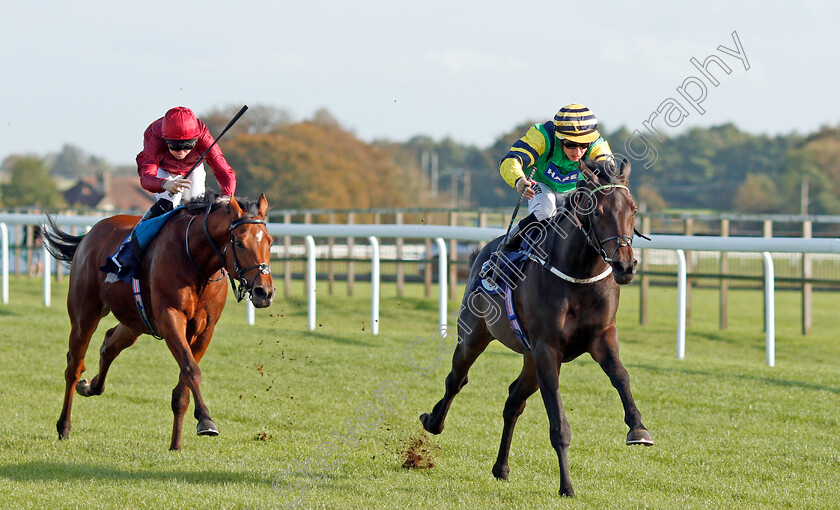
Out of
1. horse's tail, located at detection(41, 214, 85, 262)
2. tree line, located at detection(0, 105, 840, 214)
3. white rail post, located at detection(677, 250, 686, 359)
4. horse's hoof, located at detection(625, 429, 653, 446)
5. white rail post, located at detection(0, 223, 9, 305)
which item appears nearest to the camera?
horse's hoof, located at detection(625, 429, 653, 446)

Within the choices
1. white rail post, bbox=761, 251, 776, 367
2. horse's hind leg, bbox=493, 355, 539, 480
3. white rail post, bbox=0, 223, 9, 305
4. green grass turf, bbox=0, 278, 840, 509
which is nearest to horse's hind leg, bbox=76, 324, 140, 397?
green grass turf, bbox=0, 278, 840, 509

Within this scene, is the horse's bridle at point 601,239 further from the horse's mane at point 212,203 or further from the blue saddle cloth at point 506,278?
the horse's mane at point 212,203

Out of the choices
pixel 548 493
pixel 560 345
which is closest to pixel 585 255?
→ pixel 560 345

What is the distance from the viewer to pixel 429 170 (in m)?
83.9

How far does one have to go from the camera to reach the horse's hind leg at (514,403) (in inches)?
195

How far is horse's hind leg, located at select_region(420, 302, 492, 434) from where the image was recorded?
5227mm

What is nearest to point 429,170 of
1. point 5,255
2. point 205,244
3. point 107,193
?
point 107,193

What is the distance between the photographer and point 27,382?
24.7 feet

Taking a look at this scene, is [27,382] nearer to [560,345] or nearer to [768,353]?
[560,345]

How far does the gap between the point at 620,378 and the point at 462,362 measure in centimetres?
117

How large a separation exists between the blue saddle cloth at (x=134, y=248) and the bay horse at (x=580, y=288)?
7.21ft

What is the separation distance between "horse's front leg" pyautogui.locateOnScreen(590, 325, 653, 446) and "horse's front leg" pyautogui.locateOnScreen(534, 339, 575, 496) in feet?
0.72

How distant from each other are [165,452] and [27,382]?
108 inches

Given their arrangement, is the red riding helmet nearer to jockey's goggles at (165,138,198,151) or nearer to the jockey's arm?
jockey's goggles at (165,138,198,151)
